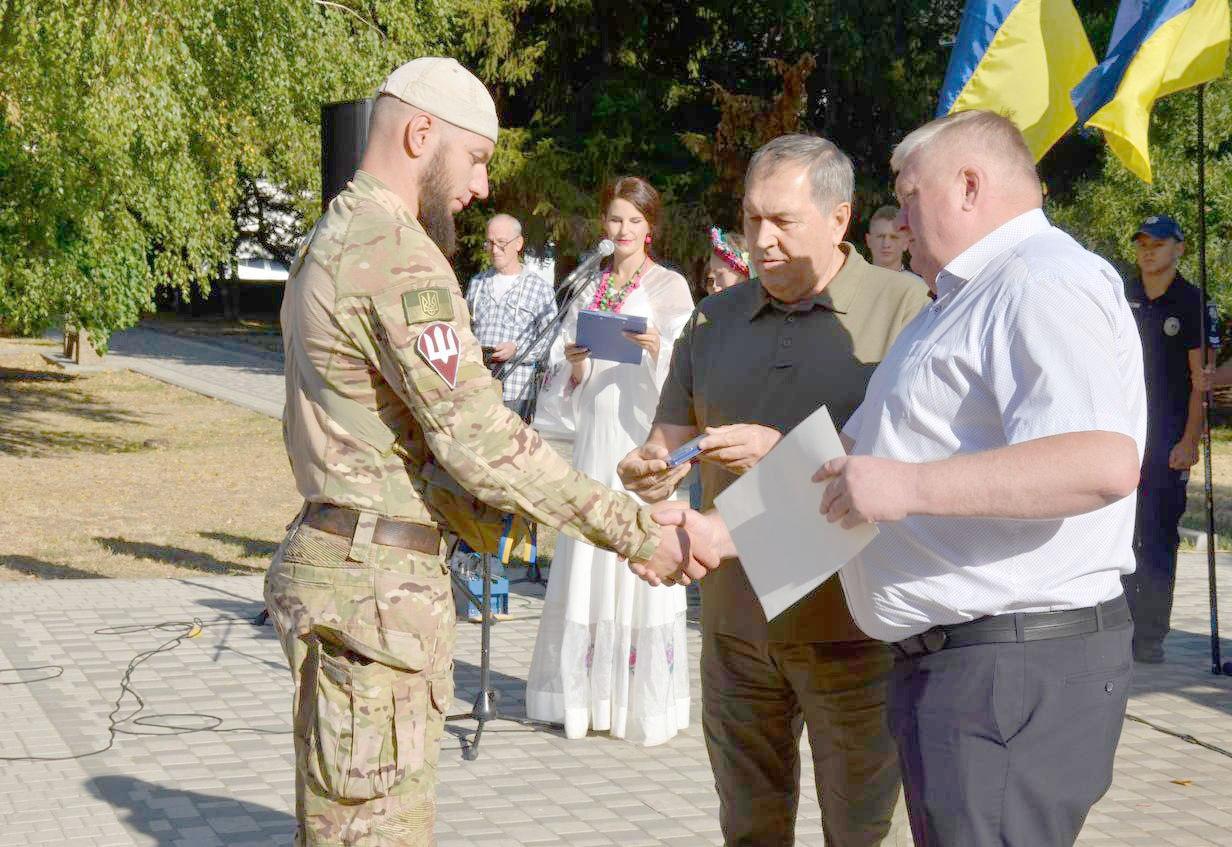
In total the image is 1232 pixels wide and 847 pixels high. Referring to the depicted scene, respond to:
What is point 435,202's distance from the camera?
3354 millimetres

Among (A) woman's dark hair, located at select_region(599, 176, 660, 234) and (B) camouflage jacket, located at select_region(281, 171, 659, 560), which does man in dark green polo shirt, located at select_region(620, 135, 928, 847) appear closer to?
(B) camouflage jacket, located at select_region(281, 171, 659, 560)

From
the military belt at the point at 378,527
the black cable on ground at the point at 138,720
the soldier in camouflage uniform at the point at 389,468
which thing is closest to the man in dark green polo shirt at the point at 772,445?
the soldier in camouflage uniform at the point at 389,468

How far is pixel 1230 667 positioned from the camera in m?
8.09

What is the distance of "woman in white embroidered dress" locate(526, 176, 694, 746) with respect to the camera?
21.4ft

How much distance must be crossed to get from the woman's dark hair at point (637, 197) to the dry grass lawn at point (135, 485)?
5.17 meters

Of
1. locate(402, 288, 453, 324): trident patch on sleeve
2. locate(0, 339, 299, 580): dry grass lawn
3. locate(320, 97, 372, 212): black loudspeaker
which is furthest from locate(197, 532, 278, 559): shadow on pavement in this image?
locate(402, 288, 453, 324): trident patch on sleeve

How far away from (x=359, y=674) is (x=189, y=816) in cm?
262

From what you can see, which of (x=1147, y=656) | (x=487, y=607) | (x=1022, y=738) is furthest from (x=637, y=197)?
(x=1022, y=738)

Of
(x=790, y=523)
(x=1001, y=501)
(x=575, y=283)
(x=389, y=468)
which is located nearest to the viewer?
(x=1001, y=501)

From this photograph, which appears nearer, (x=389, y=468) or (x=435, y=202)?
(x=389, y=468)

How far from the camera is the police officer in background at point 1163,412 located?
824cm

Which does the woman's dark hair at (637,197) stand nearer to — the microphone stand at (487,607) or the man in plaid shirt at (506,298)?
the microphone stand at (487,607)

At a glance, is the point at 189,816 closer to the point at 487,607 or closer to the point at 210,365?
the point at 487,607

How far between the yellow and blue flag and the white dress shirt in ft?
19.0
